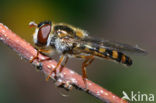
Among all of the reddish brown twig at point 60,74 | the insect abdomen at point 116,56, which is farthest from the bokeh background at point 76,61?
the reddish brown twig at point 60,74

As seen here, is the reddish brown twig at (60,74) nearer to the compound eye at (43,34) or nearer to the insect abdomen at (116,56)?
the compound eye at (43,34)

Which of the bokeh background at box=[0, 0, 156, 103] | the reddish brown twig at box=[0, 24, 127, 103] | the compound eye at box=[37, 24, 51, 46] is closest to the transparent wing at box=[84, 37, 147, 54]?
the compound eye at box=[37, 24, 51, 46]

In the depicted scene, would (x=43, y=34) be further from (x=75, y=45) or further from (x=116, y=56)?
(x=116, y=56)

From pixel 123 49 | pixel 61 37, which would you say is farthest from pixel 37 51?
pixel 123 49

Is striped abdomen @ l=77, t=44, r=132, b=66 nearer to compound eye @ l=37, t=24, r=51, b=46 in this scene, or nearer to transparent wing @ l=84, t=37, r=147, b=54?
transparent wing @ l=84, t=37, r=147, b=54

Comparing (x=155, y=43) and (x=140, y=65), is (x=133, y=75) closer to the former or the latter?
(x=140, y=65)

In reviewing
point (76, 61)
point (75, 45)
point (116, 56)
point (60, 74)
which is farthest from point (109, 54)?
point (76, 61)

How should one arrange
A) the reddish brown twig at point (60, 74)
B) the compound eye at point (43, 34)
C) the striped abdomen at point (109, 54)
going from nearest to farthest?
the reddish brown twig at point (60, 74), the compound eye at point (43, 34), the striped abdomen at point (109, 54)
